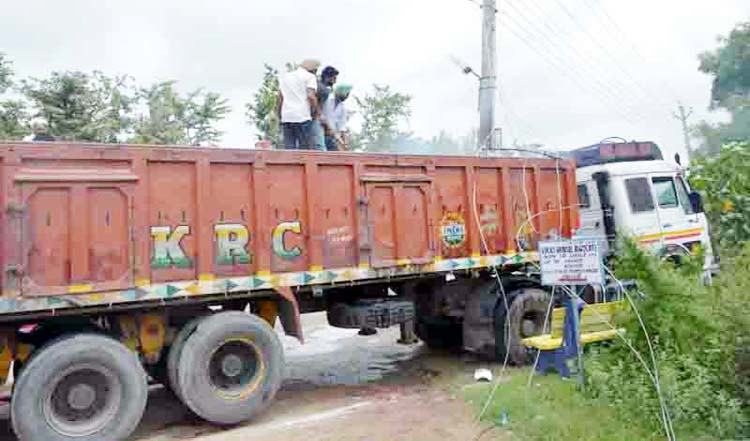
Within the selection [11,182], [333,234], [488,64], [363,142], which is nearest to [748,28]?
[363,142]

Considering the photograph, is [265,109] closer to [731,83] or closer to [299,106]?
[299,106]

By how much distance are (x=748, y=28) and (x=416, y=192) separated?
1109 inches

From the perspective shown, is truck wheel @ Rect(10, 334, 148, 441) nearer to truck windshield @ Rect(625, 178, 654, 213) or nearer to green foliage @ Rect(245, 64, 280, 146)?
truck windshield @ Rect(625, 178, 654, 213)

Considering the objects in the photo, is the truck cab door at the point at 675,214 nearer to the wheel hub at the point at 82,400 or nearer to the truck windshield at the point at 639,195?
the truck windshield at the point at 639,195

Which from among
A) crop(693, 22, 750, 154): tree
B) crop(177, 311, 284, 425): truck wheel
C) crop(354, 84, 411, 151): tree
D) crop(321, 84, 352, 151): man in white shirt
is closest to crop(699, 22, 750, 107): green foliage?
crop(693, 22, 750, 154): tree

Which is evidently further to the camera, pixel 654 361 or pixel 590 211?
pixel 590 211

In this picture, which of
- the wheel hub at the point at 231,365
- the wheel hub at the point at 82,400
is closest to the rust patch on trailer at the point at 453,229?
the wheel hub at the point at 231,365

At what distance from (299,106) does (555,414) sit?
4.13m

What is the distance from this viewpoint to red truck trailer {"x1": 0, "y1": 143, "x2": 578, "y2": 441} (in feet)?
15.5

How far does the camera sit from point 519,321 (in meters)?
7.19

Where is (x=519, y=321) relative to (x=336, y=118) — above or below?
below

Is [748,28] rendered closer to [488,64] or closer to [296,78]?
[488,64]

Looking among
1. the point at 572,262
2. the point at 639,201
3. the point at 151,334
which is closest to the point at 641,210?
the point at 639,201

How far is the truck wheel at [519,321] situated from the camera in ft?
23.4
